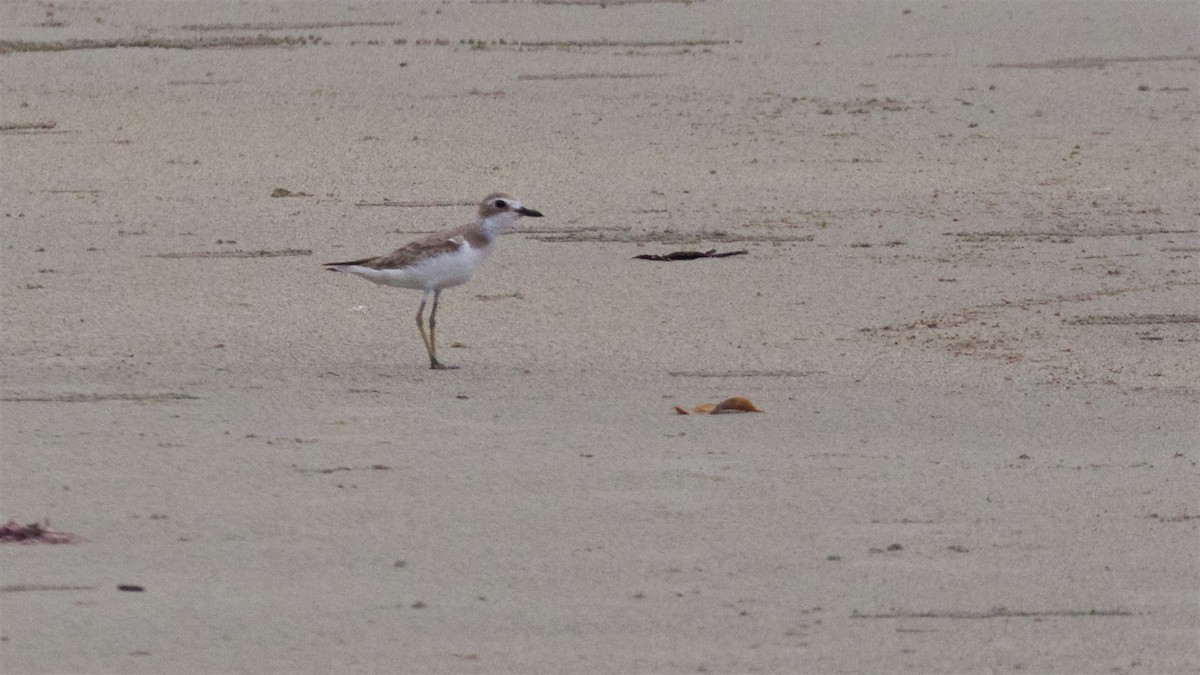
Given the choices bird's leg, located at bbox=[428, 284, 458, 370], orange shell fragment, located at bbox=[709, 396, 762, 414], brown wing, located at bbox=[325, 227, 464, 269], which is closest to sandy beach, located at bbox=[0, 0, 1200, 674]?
bird's leg, located at bbox=[428, 284, 458, 370]

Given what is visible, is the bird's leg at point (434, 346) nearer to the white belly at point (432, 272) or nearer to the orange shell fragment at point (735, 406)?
the white belly at point (432, 272)

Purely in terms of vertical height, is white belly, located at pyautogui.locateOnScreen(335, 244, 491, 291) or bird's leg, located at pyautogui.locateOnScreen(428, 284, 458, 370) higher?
white belly, located at pyautogui.locateOnScreen(335, 244, 491, 291)

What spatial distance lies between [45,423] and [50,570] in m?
1.70

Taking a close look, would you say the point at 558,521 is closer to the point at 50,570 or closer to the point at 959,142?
the point at 50,570

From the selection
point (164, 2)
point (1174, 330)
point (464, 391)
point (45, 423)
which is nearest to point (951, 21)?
point (164, 2)

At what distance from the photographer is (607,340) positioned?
8.95 metres

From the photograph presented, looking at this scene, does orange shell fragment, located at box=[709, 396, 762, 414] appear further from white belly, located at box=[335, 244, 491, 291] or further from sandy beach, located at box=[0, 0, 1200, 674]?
white belly, located at box=[335, 244, 491, 291]

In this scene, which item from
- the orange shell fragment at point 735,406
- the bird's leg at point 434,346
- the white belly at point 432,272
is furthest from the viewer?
the white belly at point 432,272

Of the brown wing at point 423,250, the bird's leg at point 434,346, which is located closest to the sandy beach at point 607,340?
the bird's leg at point 434,346

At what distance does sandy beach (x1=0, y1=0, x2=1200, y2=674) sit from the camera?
18.4ft

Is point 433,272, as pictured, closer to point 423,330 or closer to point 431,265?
point 431,265

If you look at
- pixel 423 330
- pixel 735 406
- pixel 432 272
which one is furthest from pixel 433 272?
pixel 735 406

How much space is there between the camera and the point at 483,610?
5.56 meters

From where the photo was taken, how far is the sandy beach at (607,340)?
5.59m
